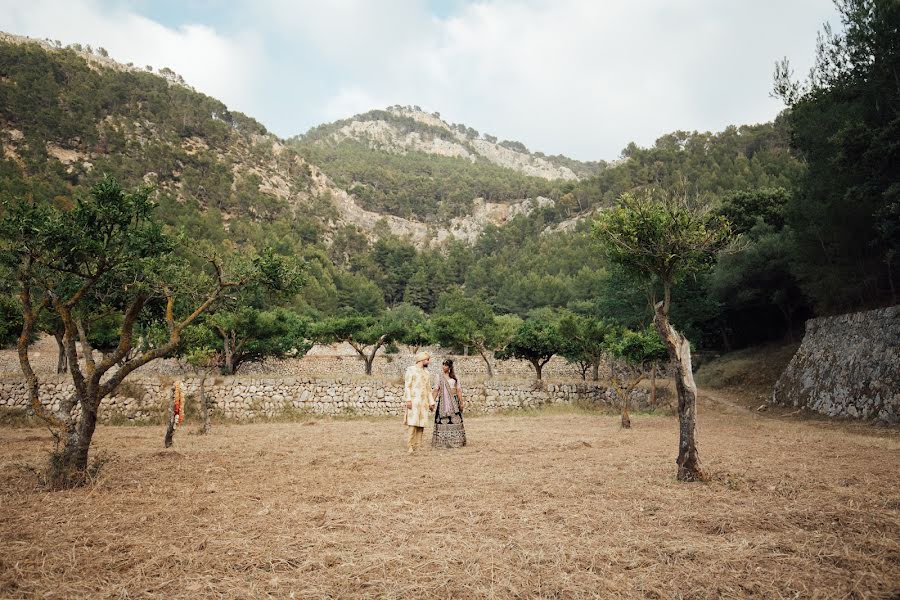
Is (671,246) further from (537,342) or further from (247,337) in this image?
(247,337)

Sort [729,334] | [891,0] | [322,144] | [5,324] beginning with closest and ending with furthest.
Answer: [891,0], [5,324], [729,334], [322,144]

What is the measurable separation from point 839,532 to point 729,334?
33.4 m

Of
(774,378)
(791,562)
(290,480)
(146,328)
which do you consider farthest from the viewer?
(774,378)

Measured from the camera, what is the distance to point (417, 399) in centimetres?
993

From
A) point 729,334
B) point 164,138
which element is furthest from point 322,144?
point 729,334

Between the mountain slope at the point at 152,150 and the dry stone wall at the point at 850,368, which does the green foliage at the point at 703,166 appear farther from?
the dry stone wall at the point at 850,368

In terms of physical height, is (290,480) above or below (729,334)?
below

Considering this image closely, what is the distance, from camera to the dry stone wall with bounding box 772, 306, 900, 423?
45.5 ft

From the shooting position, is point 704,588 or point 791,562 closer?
point 704,588

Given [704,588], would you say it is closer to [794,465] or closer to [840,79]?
[794,465]

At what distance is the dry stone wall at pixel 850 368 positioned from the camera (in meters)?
13.9

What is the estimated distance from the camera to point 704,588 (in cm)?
333

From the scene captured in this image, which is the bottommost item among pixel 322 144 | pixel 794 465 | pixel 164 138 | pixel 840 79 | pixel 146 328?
pixel 794 465

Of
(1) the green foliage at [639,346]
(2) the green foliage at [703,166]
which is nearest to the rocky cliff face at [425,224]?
(2) the green foliage at [703,166]
